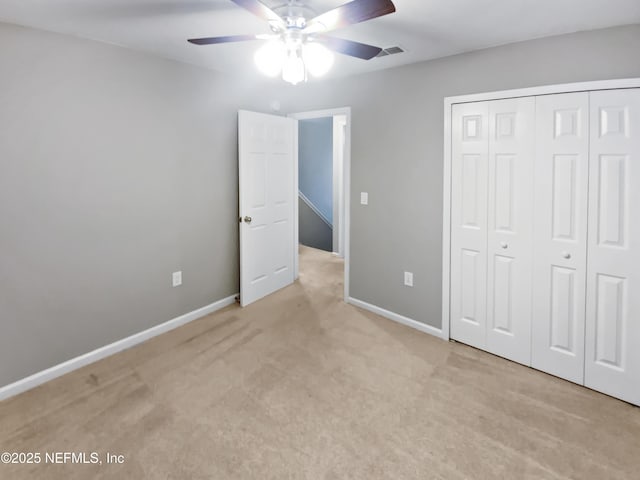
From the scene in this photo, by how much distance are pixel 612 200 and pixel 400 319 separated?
6.09 feet

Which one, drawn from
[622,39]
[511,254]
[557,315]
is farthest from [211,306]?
[622,39]

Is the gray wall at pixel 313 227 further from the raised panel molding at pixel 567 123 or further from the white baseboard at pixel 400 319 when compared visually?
the raised panel molding at pixel 567 123

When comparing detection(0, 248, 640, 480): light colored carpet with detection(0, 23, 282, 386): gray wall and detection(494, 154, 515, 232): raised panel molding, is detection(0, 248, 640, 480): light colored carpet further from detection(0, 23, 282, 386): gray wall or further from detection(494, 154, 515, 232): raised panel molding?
detection(494, 154, 515, 232): raised panel molding

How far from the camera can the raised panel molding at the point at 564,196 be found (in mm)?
2369

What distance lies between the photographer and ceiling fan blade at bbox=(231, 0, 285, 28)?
1.48m

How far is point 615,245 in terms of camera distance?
2.25 metres

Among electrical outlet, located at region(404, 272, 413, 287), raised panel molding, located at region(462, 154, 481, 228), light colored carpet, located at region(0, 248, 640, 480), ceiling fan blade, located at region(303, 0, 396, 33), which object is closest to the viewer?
ceiling fan blade, located at region(303, 0, 396, 33)

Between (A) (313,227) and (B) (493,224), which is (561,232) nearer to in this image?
(B) (493,224)

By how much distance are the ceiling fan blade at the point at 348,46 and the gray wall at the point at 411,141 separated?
1.20 metres

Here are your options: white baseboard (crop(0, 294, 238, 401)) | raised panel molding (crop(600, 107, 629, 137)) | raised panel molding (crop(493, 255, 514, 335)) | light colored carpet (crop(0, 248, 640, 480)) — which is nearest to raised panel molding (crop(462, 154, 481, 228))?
raised panel molding (crop(493, 255, 514, 335))

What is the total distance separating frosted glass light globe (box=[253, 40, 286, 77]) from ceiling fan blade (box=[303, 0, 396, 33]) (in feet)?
0.74

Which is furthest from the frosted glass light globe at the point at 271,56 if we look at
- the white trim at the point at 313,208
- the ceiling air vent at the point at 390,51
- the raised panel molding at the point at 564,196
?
the white trim at the point at 313,208

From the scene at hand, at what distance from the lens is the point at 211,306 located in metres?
3.60

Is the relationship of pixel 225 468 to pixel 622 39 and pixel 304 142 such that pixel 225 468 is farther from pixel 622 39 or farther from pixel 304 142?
pixel 304 142
